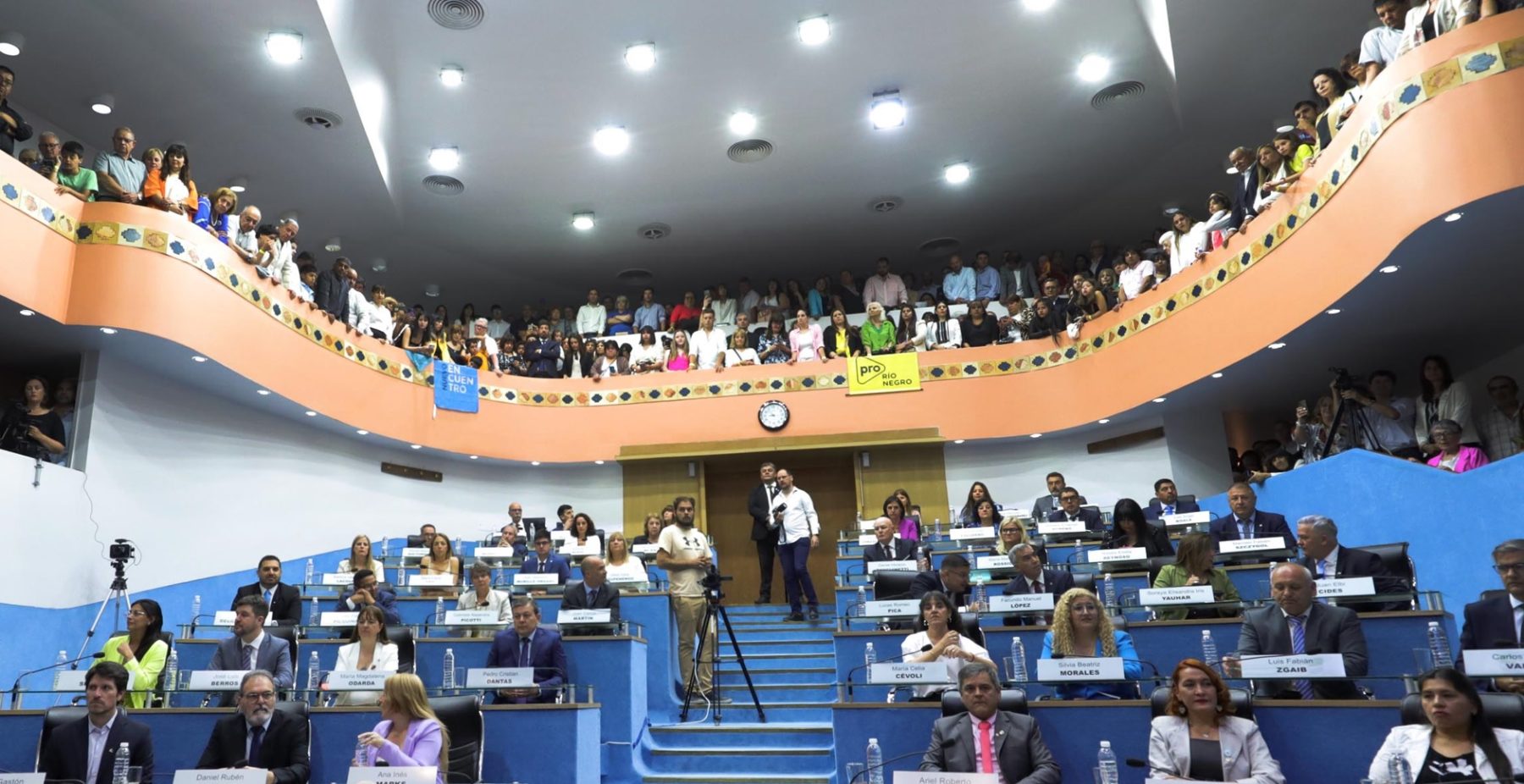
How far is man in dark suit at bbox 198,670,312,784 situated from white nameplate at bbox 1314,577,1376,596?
4505mm

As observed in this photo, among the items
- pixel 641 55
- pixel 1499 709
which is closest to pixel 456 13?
pixel 641 55

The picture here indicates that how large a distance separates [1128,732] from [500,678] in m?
→ 2.81

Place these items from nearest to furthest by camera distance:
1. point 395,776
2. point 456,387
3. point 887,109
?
point 395,776
point 887,109
point 456,387

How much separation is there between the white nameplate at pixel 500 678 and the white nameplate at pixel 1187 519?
5.02 m

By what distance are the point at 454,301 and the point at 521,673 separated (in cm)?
1108

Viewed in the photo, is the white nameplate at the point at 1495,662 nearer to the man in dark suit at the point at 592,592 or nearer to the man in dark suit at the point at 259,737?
the man in dark suit at the point at 592,592

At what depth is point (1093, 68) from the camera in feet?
32.6

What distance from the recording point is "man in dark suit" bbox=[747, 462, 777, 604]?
906cm

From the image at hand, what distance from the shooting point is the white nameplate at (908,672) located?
4457 mm

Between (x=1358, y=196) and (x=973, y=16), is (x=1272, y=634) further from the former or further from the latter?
(x=973, y=16)

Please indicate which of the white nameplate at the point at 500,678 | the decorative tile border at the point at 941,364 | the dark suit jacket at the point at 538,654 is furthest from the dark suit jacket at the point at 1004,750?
the decorative tile border at the point at 941,364

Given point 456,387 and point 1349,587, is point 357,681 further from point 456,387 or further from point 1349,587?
point 456,387

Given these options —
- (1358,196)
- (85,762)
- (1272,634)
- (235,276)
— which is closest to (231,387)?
(235,276)

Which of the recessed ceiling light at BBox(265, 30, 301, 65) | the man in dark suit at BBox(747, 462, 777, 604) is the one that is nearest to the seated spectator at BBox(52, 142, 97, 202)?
the recessed ceiling light at BBox(265, 30, 301, 65)
